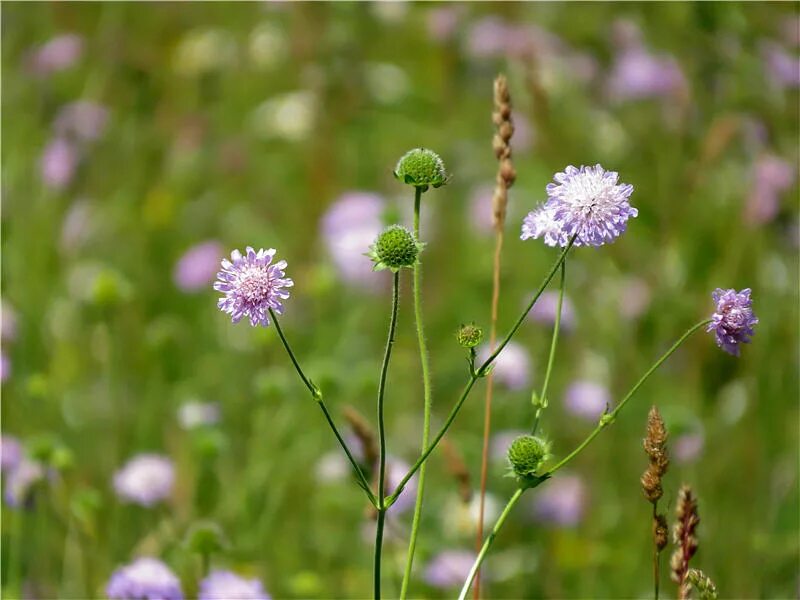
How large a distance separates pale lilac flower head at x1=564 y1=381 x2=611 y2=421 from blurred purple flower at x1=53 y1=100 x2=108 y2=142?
1327mm

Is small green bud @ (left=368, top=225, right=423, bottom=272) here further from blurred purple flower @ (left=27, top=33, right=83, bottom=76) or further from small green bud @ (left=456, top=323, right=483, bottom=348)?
blurred purple flower @ (left=27, top=33, right=83, bottom=76)

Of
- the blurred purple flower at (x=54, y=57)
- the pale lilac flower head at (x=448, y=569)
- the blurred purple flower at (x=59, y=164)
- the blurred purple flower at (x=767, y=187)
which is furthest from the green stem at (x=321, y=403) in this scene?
the blurred purple flower at (x=54, y=57)

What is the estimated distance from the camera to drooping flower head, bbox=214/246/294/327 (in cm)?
78

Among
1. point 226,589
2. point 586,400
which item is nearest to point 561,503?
point 586,400

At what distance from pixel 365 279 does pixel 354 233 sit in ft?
0.36

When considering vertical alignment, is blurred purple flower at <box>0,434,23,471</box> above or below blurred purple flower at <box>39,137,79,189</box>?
below

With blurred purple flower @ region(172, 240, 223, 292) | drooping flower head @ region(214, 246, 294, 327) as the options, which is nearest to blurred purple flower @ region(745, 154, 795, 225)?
blurred purple flower @ region(172, 240, 223, 292)

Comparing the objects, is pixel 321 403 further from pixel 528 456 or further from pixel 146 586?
pixel 146 586

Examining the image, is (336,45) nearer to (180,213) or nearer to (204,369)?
(180,213)

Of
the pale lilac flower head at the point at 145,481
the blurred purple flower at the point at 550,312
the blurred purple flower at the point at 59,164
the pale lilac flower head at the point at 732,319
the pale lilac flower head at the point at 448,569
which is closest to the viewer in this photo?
the pale lilac flower head at the point at 732,319

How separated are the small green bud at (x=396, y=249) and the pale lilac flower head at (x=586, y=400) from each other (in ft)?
4.01

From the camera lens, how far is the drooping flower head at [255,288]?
0.78 metres

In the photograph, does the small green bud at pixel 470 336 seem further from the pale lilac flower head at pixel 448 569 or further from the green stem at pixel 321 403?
the pale lilac flower head at pixel 448 569

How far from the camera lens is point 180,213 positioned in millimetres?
2709
